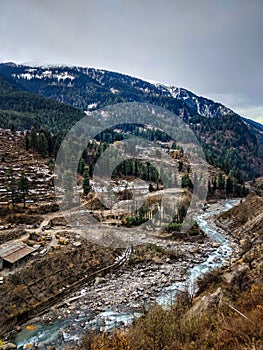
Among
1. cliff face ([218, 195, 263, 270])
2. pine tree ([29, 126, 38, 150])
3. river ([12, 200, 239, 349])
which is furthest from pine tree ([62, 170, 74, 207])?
cliff face ([218, 195, 263, 270])

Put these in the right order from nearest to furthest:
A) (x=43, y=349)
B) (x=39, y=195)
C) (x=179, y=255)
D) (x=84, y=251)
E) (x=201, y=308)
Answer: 1. (x=201, y=308)
2. (x=43, y=349)
3. (x=84, y=251)
4. (x=179, y=255)
5. (x=39, y=195)

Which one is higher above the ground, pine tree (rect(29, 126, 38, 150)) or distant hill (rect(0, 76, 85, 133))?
distant hill (rect(0, 76, 85, 133))

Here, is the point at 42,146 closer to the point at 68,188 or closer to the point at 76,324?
the point at 68,188

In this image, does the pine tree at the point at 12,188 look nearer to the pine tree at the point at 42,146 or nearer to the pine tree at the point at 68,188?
the pine tree at the point at 68,188

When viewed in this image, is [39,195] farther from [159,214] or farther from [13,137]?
[13,137]

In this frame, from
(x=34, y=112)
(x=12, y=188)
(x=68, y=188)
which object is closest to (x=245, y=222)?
(x=68, y=188)

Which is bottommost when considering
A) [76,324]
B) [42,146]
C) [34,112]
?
[76,324]

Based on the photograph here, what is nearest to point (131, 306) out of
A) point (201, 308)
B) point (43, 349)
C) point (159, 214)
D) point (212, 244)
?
point (43, 349)

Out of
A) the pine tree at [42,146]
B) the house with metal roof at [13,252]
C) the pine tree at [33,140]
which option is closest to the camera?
the house with metal roof at [13,252]

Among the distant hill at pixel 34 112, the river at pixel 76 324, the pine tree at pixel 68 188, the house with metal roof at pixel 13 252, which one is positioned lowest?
the river at pixel 76 324

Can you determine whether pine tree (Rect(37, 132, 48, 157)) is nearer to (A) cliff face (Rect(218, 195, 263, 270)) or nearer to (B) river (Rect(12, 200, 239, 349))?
(A) cliff face (Rect(218, 195, 263, 270))

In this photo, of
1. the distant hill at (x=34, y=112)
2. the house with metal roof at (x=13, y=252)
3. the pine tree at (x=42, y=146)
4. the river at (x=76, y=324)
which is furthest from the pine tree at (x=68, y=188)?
the distant hill at (x=34, y=112)
